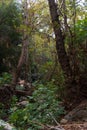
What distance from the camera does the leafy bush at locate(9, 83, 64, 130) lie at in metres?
5.07

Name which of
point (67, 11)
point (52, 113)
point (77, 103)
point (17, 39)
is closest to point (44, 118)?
point (52, 113)

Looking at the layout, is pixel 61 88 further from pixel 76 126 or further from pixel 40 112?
pixel 76 126

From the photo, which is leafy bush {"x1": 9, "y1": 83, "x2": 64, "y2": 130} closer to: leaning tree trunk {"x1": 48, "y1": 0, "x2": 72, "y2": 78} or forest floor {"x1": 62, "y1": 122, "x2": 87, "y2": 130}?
forest floor {"x1": 62, "y1": 122, "x2": 87, "y2": 130}

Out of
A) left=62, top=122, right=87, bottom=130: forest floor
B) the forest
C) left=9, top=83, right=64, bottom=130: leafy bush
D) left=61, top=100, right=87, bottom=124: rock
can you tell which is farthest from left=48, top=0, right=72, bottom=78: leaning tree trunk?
left=62, top=122, right=87, bottom=130: forest floor

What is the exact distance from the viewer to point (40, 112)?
18.3 feet

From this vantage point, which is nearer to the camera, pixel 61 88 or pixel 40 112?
pixel 40 112

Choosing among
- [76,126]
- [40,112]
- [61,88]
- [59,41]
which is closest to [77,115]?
[76,126]

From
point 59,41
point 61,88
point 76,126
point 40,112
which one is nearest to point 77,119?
point 76,126

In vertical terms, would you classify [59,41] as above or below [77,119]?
above

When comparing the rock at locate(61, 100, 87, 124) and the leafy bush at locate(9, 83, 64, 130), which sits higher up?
the leafy bush at locate(9, 83, 64, 130)

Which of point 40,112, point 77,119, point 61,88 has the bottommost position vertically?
point 77,119

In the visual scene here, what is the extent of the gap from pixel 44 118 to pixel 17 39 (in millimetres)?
9078

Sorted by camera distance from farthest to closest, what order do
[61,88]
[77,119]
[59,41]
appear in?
[59,41], [61,88], [77,119]

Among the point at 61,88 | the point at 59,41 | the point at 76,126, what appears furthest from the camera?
the point at 59,41
